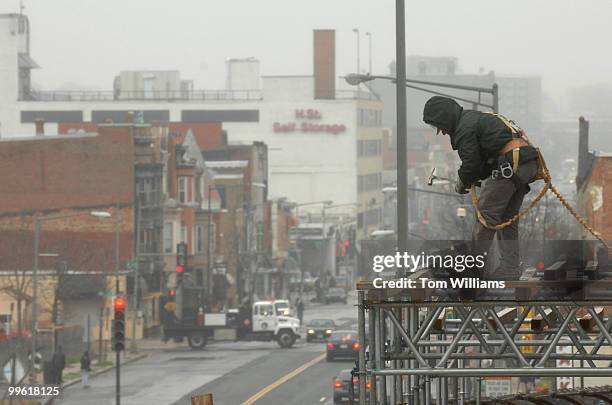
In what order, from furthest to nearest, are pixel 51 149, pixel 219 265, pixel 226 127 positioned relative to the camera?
pixel 226 127 < pixel 219 265 < pixel 51 149

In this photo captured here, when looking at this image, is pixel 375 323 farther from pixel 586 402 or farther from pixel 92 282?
pixel 92 282

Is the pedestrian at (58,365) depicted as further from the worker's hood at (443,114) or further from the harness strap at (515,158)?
the harness strap at (515,158)

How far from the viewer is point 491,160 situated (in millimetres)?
13672

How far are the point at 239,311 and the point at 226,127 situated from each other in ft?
256

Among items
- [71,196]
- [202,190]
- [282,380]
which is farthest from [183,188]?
[282,380]

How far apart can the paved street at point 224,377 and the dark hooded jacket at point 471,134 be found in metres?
38.2

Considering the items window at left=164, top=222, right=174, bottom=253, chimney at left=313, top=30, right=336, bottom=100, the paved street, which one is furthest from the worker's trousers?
chimney at left=313, top=30, right=336, bottom=100

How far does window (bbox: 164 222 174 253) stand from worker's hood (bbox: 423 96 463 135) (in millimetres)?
79072

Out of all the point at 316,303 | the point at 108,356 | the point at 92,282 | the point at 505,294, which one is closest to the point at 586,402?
the point at 505,294

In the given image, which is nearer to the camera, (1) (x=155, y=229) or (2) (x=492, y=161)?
(2) (x=492, y=161)

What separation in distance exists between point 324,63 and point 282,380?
10072cm

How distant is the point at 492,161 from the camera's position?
13.7 metres

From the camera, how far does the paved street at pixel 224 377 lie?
53406mm

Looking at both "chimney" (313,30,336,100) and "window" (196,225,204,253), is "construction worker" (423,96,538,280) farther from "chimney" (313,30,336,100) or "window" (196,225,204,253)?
"chimney" (313,30,336,100)
